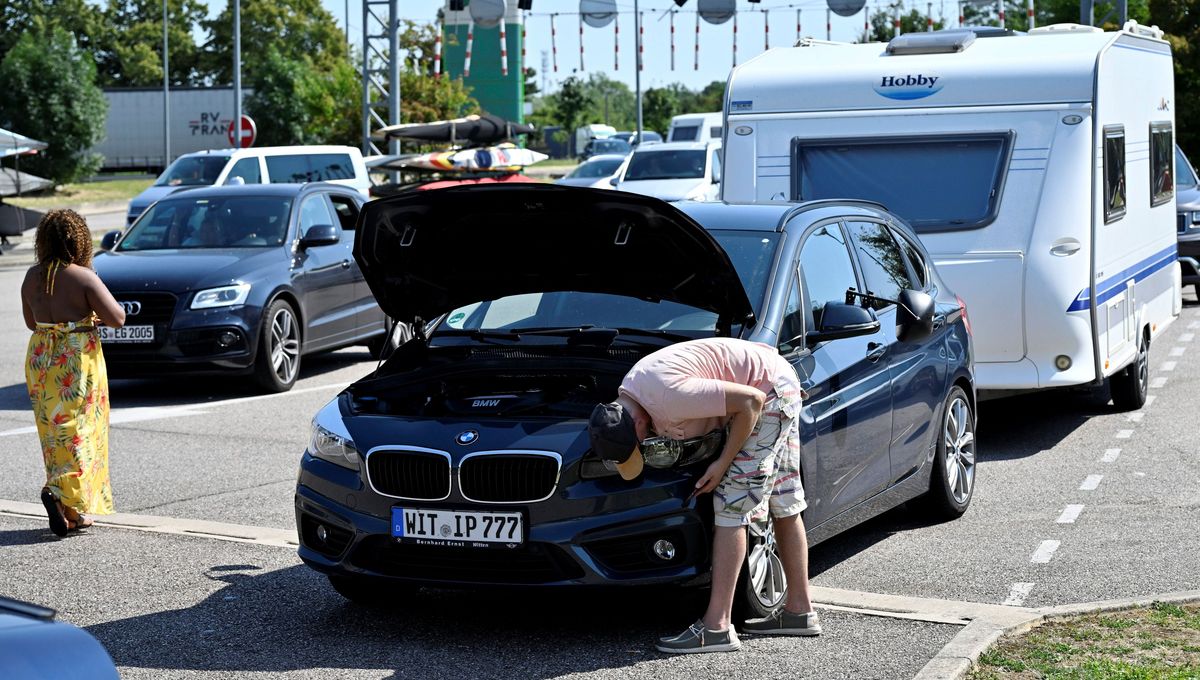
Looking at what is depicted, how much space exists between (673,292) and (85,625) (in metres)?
2.68

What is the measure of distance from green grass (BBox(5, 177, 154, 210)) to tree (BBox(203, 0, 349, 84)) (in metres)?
37.5

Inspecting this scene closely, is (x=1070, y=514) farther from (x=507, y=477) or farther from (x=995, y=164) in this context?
(x=507, y=477)

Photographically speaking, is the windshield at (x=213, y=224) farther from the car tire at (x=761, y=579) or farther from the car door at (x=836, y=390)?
the car tire at (x=761, y=579)

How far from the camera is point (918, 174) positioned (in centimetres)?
1138

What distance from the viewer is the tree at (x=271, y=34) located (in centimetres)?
9900

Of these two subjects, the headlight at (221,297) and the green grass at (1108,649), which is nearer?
the green grass at (1108,649)

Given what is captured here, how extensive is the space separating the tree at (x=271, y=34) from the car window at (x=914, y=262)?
301 ft

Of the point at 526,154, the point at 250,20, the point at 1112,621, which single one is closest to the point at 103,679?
the point at 1112,621

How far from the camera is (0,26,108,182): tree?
2233 inches

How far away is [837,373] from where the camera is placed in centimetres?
704

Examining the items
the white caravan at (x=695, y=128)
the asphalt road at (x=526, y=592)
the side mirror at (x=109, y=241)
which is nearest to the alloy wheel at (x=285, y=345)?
the side mirror at (x=109, y=241)

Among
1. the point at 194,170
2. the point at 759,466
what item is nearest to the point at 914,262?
the point at 759,466

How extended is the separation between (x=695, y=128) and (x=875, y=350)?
3385cm

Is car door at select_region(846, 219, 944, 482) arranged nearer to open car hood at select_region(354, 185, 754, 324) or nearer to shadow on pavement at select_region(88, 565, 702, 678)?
open car hood at select_region(354, 185, 754, 324)
